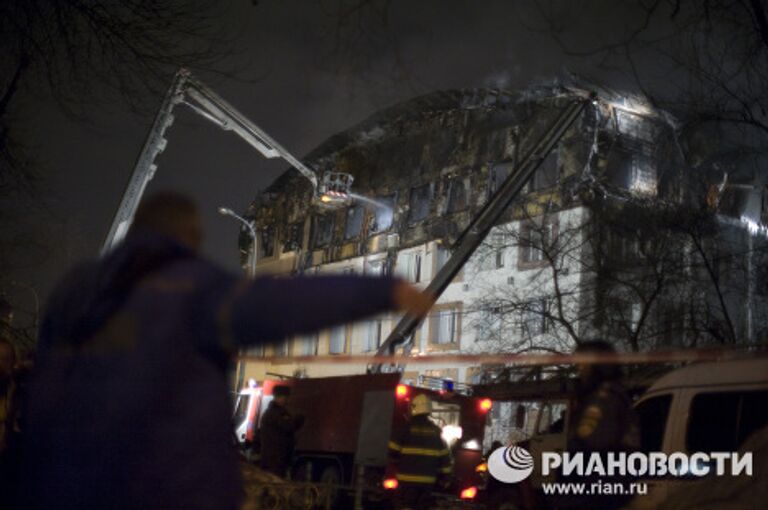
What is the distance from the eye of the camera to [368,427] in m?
16.7

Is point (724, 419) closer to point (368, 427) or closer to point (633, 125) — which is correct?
point (368, 427)

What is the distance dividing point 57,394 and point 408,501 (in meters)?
11.1

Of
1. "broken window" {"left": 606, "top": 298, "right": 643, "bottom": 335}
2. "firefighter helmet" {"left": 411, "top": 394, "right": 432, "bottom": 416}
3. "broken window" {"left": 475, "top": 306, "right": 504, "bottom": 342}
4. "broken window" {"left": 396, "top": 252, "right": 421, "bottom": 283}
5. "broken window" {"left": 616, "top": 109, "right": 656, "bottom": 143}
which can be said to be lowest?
"firefighter helmet" {"left": 411, "top": 394, "right": 432, "bottom": 416}

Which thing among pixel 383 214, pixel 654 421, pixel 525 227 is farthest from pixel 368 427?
pixel 383 214

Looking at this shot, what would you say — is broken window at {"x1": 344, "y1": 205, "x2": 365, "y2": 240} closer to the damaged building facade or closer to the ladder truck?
the damaged building facade

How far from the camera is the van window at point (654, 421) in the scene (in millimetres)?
7258

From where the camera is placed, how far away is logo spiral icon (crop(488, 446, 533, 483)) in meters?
12.3

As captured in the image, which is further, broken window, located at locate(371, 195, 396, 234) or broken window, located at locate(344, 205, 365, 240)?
broken window, located at locate(344, 205, 365, 240)

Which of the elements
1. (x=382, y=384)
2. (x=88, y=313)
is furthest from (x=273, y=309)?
(x=382, y=384)

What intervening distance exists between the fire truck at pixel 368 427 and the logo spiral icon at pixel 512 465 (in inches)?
68.5

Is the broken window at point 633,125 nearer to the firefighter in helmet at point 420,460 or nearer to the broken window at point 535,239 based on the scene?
the broken window at point 535,239

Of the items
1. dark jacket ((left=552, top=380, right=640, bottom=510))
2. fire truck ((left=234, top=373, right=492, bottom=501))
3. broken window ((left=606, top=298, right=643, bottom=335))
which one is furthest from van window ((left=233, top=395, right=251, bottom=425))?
dark jacket ((left=552, top=380, right=640, bottom=510))

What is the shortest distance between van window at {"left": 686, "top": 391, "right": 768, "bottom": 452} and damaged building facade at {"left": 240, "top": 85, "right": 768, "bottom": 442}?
998 centimetres

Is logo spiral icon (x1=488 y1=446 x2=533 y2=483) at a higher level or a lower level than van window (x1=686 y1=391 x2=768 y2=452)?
lower
